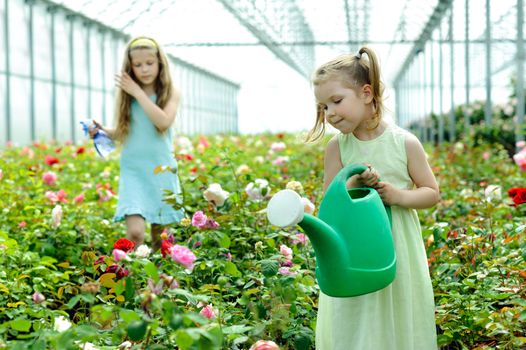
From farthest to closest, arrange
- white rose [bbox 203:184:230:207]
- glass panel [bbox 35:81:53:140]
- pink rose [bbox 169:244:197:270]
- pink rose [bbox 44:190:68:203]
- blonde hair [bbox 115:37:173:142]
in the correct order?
glass panel [bbox 35:81:53:140], pink rose [bbox 44:190:68:203], blonde hair [bbox 115:37:173:142], white rose [bbox 203:184:230:207], pink rose [bbox 169:244:197:270]

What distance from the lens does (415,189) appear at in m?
1.87

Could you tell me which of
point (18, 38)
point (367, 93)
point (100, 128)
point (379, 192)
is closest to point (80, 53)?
point (18, 38)

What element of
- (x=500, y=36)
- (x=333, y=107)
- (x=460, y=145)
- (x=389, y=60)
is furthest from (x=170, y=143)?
(x=389, y=60)

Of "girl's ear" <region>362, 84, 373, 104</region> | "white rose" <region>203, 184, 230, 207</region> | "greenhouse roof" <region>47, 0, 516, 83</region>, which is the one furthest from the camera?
"greenhouse roof" <region>47, 0, 516, 83</region>

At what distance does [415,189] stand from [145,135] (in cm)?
181

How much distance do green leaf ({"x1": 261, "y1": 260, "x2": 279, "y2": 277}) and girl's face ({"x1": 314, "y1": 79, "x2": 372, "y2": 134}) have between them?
1.24 feet

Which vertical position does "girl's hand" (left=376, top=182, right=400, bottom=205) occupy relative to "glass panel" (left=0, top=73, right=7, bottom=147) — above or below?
below

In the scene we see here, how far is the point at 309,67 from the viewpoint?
2970 cm

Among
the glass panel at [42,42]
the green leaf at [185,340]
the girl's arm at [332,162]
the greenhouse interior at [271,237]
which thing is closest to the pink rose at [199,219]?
the greenhouse interior at [271,237]

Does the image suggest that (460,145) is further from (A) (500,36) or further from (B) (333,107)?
(A) (500,36)

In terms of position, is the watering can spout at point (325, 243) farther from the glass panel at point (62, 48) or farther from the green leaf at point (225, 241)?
the glass panel at point (62, 48)

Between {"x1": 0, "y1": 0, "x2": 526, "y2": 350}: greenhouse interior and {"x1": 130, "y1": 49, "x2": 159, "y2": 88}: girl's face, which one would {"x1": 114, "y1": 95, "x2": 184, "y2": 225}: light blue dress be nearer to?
{"x1": 0, "y1": 0, "x2": 526, "y2": 350}: greenhouse interior

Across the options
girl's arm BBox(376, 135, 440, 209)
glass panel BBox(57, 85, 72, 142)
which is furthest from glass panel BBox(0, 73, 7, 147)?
girl's arm BBox(376, 135, 440, 209)

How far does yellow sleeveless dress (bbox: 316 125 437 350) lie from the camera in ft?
5.88
